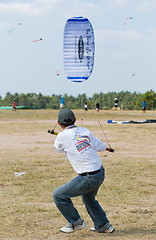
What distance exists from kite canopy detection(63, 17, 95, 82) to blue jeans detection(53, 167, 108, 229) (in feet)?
36.6

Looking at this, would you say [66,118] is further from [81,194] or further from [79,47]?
[79,47]

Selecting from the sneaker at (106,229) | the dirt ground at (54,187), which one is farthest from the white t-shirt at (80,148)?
the dirt ground at (54,187)

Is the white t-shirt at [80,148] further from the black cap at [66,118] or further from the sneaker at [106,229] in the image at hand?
the sneaker at [106,229]

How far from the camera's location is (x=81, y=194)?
15.8 feet

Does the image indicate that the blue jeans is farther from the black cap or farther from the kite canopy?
the kite canopy

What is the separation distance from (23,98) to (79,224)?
9568cm

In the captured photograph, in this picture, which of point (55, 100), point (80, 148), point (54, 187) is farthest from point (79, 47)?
point (55, 100)

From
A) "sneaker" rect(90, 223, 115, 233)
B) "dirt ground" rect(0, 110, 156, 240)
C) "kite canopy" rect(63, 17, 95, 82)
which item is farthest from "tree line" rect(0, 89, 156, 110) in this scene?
"sneaker" rect(90, 223, 115, 233)

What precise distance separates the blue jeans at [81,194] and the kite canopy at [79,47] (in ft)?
36.6

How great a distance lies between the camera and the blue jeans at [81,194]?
15.5 ft

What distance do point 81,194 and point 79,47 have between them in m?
11.5

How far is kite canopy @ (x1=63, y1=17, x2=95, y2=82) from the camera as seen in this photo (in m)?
15.3

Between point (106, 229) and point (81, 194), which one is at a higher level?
point (81, 194)

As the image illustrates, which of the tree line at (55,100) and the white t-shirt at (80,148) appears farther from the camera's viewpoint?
the tree line at (55,100)
